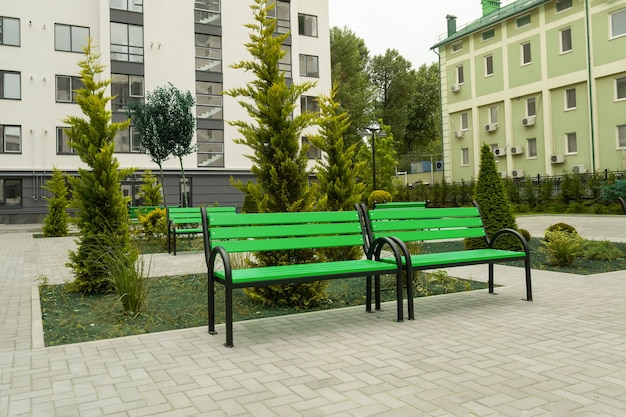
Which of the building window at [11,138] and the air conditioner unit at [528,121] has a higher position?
the air conditioner unit at [528,121]

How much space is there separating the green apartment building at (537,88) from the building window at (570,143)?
0.06 metres

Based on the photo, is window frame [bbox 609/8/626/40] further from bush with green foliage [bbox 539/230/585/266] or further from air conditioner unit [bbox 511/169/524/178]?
bush with green foliage [bbox 539/230/585/266]

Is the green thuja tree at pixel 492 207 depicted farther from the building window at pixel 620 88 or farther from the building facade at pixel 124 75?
the building window at pixel 620 88

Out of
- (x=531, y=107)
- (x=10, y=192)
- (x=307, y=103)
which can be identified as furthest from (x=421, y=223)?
(x=307, y=103)

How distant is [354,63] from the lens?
48875mm

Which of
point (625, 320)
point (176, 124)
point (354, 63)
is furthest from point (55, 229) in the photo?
point (354, 63)

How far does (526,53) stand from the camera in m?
32.4

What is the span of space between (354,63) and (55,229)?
35.0 meters

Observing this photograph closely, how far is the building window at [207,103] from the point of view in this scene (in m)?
33.6

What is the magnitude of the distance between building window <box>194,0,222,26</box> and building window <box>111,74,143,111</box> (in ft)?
18.0

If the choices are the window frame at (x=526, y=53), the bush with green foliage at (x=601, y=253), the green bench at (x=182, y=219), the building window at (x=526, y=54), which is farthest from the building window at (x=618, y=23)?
the green bench at (x=182, y=219)

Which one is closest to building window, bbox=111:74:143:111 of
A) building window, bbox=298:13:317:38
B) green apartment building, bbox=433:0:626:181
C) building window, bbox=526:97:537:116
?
building window, bbox=298:13:317:38

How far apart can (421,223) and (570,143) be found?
2727 cm

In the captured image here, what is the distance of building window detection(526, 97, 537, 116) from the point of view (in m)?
32.0
